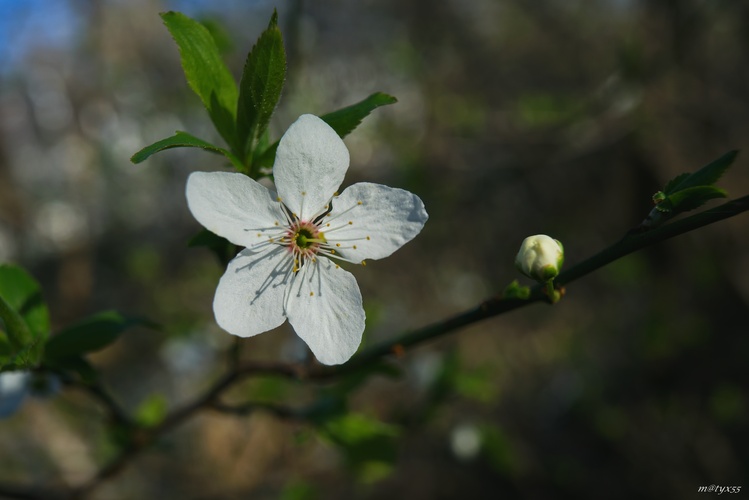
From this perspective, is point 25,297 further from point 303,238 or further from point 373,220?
point 373,220

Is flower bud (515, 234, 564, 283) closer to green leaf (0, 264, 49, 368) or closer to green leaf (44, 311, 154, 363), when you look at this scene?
green leaf (44, 311, 154, 363)

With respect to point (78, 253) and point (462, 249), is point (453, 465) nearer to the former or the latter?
point (462, 249)

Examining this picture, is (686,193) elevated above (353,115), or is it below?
below

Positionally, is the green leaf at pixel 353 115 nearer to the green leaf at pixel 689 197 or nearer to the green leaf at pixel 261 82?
the green leaf at pixel 261 82

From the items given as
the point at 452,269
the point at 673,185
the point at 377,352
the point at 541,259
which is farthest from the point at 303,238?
the point at 452,269


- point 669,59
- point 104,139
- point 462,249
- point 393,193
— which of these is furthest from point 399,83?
point 393,193
